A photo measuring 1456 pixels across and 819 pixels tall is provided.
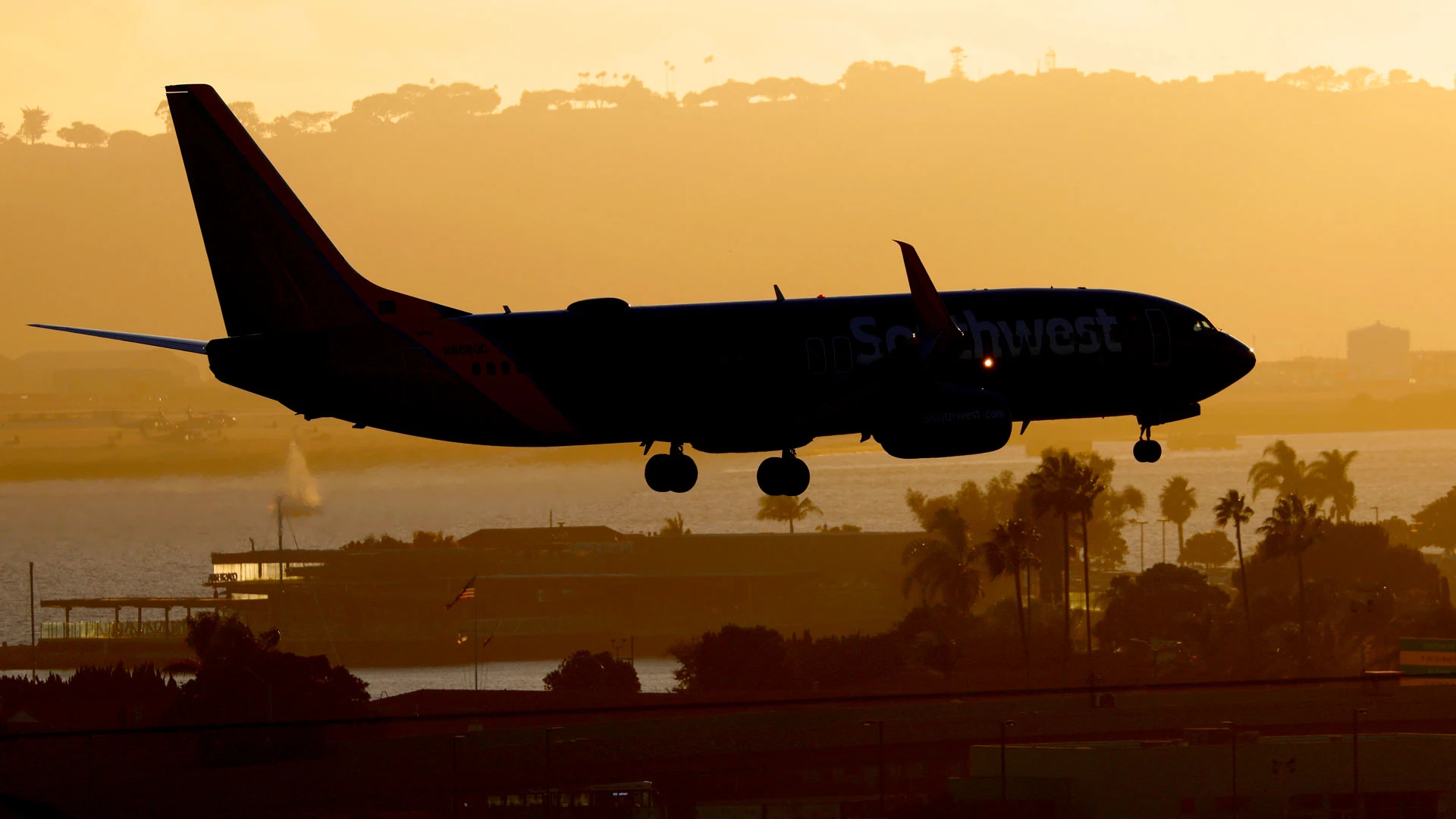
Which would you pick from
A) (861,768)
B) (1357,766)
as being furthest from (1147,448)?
(861,768)

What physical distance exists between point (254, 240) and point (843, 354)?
61.2 feet

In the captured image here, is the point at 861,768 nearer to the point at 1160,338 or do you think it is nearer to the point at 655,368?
the point at 1160,338

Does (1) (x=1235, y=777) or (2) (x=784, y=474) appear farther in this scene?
(1) (x=1235, y=777)

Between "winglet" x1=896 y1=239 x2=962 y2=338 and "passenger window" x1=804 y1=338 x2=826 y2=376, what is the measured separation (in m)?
3.39

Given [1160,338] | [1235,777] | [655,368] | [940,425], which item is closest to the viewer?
[655,368]

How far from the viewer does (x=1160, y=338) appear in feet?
206

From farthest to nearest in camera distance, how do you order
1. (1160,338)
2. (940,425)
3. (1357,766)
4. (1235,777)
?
(1235,777), (1357,766), (1160,338), (940,425)

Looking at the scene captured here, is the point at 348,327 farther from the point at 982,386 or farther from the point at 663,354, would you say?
the point at 982,386

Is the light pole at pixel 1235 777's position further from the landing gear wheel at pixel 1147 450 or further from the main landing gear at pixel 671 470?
the main landing gear at pixel 671 470

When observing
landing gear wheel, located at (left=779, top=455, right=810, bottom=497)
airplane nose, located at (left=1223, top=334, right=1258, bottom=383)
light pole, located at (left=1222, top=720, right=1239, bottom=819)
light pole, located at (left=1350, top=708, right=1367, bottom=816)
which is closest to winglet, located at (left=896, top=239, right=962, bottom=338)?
landing gear wheel, located at (left=779, top=455, right=810, bottom=497)

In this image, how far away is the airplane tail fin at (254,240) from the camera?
53125mm

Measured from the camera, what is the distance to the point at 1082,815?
133250mm

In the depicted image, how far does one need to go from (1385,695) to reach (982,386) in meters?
143

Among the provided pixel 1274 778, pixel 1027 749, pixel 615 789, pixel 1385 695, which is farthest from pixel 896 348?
pixel 1385 695
